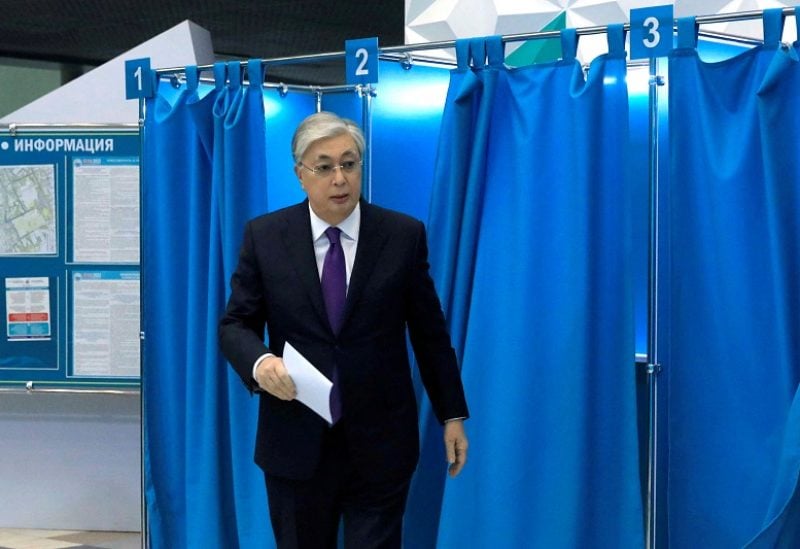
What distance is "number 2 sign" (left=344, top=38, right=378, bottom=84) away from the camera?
3285mm

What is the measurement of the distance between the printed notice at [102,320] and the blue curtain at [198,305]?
0.99 meters

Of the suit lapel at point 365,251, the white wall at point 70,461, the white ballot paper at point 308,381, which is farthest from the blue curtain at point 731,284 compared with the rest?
the white wall at point 70,461

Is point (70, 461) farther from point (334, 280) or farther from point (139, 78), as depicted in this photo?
point (334, 280)

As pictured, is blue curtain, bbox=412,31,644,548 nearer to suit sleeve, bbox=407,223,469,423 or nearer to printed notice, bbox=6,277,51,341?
suit sleeve, bbox=407,223,469,423

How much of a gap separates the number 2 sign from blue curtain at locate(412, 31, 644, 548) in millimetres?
242

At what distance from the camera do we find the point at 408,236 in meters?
2.71

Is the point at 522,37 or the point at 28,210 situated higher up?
the point at 522,37

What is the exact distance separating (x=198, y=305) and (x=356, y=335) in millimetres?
1180

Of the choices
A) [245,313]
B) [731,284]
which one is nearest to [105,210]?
[245,313]

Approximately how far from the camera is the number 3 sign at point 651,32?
290 centimetres

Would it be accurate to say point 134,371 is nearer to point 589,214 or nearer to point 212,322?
point 212,322

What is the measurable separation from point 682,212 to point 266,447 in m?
1.21

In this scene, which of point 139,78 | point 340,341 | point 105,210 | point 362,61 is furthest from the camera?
point 105,210

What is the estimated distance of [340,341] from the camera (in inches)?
103
